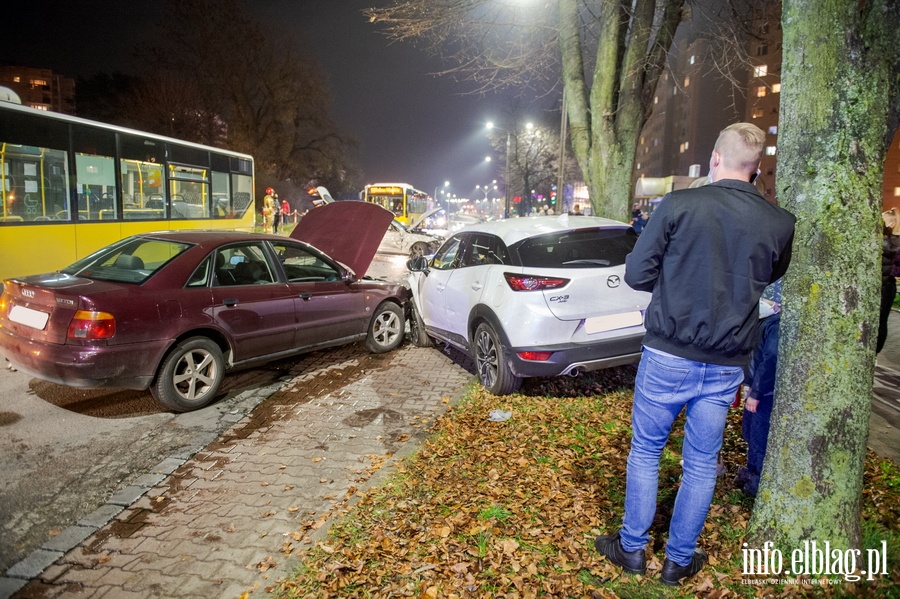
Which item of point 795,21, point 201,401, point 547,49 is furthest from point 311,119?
point 795,21

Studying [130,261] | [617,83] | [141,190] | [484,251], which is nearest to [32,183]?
[141,190]

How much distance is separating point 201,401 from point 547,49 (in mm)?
8534

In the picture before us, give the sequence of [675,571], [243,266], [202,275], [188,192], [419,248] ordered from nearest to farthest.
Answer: [675,571] < [202,275] < [243,266] < [188,192] < [419,248]

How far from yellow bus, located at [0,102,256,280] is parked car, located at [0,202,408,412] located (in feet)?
16.2

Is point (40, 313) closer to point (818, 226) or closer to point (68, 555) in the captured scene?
point (68, 555)

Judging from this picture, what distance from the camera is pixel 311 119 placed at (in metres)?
44.6

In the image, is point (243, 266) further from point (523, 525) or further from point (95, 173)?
point (95, 173)

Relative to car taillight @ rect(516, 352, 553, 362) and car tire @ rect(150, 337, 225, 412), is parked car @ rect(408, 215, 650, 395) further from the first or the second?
car tire @ rect(150, 337, 225, 412)

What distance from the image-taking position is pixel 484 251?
6160 mm

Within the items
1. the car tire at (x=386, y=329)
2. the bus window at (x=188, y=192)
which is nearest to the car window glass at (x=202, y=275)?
the car tire at (x=386, y=329)

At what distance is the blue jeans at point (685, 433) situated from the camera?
2.57m


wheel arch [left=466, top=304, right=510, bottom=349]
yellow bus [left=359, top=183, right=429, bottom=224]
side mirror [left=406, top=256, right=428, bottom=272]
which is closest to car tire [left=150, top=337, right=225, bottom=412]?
wheel arch [left=466, top=304, right=510, bottom=349]

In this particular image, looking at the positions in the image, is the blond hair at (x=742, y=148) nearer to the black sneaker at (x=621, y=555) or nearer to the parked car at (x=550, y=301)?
the black sneaker at (x=621, y=555)

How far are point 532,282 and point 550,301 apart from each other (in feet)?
0.81
